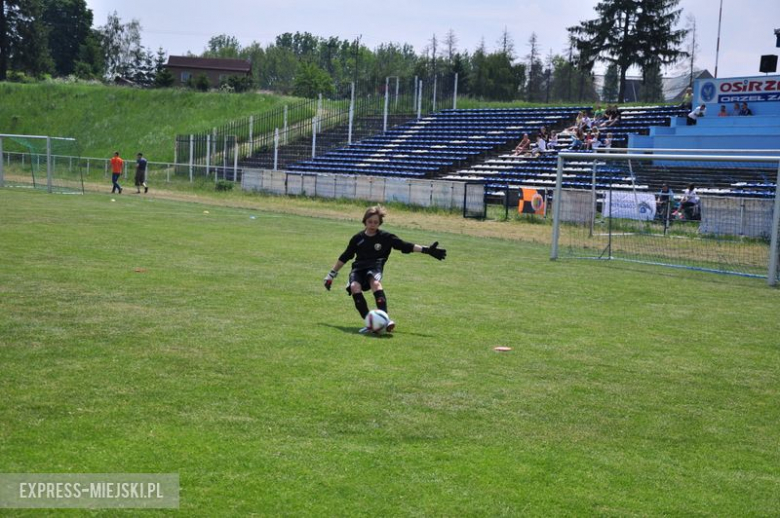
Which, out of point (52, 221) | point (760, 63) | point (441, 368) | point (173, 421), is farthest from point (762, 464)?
point (760, 63)

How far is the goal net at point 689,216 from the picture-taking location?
1984 centimetres

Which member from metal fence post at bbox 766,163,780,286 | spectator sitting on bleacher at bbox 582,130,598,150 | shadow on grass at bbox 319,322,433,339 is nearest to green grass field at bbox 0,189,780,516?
shadow on grass at bbox 319,322,433,339

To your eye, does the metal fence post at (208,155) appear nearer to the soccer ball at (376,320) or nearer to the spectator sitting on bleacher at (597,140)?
the spectator sitting on bleacher at (597,140)

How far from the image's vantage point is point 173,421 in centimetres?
675

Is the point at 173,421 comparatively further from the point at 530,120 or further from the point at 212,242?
the point at 530,120

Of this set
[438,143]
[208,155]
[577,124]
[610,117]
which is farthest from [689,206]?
[208,155]

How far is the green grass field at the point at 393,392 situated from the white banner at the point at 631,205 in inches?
275

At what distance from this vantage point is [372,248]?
11.2 metres

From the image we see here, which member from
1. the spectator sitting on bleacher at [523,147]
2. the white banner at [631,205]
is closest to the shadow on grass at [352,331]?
the white banner at [631,205]

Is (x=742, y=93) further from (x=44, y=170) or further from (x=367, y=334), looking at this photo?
(x=44, y=170)

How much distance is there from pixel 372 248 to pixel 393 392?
3527mm

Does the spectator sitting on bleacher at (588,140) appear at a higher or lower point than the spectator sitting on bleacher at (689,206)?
higher

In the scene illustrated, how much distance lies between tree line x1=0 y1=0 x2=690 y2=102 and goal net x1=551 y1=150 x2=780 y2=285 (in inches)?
1272

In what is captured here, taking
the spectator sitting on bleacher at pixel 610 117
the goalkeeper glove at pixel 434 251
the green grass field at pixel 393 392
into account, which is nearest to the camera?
the green grass field at pixel 393 392
